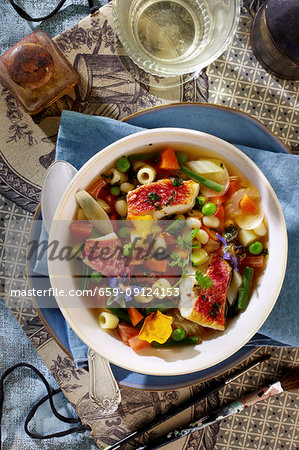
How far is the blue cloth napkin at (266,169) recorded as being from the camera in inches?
74.8

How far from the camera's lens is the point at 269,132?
6.32 ft

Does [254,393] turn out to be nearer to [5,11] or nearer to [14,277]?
[14,277]

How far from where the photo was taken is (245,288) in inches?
71.3

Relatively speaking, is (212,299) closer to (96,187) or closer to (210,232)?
(210,232)

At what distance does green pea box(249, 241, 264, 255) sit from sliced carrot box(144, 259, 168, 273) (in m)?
0.37

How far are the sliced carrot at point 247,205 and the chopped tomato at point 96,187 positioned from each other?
23.4 inches

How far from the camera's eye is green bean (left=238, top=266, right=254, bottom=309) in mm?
1805

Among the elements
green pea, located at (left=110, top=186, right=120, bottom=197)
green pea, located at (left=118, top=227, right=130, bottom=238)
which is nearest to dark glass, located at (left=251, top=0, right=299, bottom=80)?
green pea, located at (left=110, top=186, right=120, bottom=197)

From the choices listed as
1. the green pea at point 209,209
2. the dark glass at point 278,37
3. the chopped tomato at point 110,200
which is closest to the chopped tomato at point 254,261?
the green pea at point 209,209

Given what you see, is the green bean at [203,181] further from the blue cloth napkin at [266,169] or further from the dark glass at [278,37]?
the dark glass at [278,37]

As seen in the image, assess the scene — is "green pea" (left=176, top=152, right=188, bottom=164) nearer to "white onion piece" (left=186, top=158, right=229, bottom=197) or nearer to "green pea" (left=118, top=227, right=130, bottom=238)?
"white onion piece" (left=186, top=158, right=229, bottom=197)

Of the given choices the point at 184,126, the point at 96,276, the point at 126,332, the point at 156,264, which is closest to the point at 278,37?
the point at 184,126

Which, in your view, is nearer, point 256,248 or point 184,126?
point 256,248

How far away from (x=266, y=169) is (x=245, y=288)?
0.56 m
